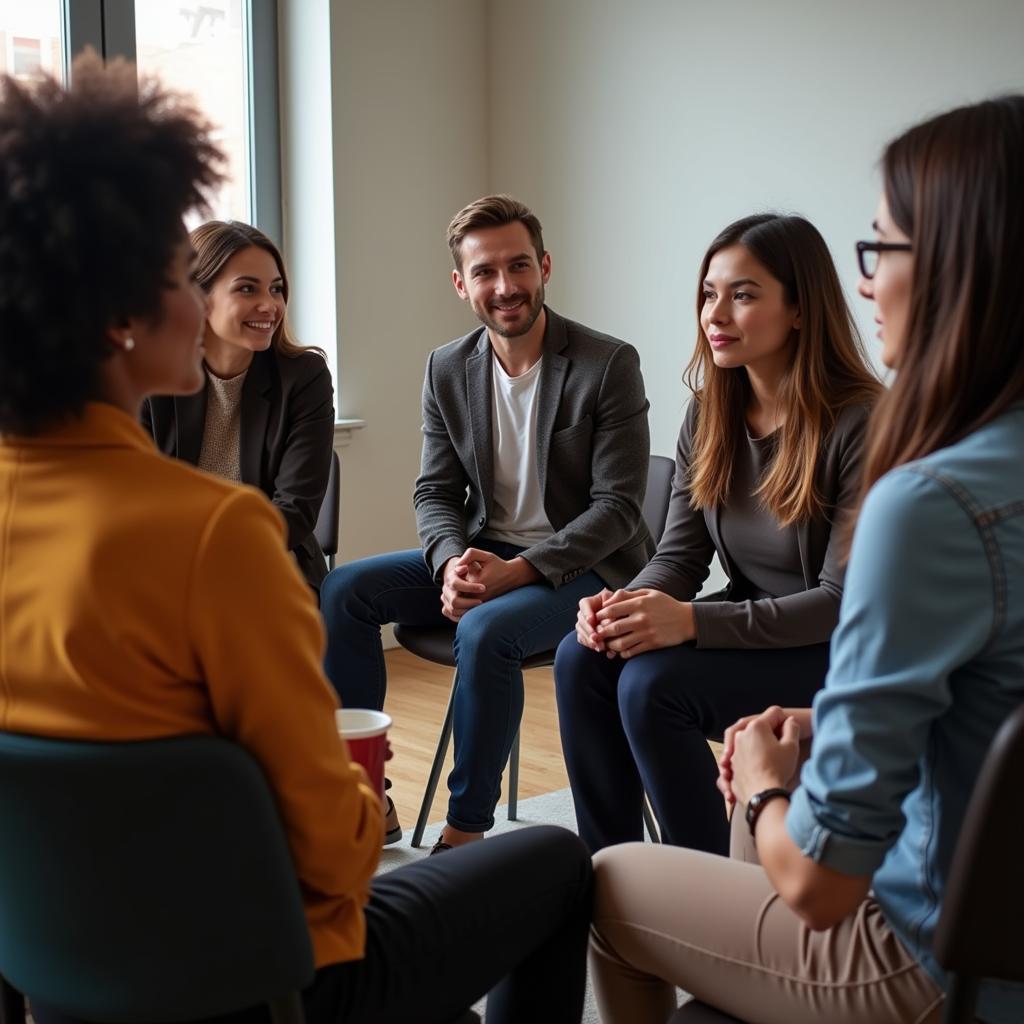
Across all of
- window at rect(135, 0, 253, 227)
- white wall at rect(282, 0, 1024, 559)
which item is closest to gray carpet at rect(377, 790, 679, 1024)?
white wall at rect(282, 0, 1024, 559)

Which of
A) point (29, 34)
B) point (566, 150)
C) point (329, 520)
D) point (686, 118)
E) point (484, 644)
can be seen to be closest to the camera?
point (484, 644)

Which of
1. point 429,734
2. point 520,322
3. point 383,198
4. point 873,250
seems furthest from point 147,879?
point 383,198

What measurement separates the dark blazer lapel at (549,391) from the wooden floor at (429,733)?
85 cm

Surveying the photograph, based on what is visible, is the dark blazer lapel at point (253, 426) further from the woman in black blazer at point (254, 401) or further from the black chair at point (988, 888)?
the black chair at point (988, 888)

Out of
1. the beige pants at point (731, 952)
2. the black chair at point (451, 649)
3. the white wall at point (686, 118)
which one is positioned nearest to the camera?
the beige pants at point (731, 952)

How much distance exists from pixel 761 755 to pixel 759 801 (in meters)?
0.07

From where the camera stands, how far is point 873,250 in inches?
44.2

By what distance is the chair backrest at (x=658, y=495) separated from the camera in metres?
2.85

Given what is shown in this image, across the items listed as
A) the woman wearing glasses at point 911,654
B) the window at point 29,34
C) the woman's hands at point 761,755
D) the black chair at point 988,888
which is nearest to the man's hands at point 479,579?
the woman's hands at point 761,755

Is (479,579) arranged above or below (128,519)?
below

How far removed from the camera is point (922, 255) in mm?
1038

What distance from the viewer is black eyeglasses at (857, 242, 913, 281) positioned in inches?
42.7

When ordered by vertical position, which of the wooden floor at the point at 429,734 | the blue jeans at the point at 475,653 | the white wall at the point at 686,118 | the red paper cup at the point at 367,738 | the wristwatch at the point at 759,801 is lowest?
the wooden floor at the point at 429,734

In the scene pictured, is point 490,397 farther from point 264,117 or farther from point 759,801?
point 264,117
